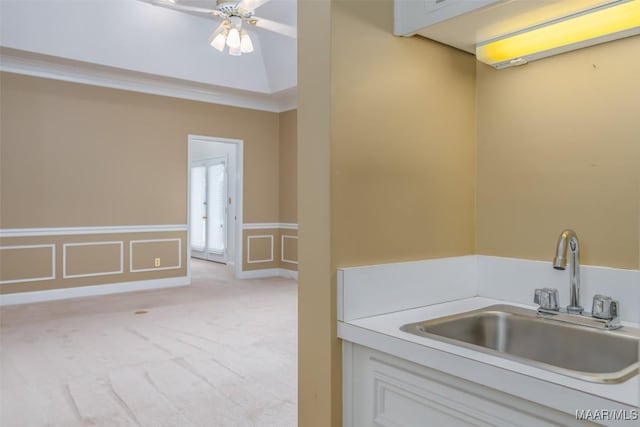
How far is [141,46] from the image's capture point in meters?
5.53

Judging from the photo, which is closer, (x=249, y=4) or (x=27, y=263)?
(x=249, y=4)

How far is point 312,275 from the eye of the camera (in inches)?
62.3

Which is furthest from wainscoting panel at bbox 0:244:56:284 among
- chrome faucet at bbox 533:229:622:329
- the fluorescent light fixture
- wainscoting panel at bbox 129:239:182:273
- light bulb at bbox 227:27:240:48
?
chrome faucet at bbox 533:229:622:329

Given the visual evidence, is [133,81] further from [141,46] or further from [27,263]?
[27,263]

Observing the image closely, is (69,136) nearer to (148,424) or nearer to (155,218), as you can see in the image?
(155,218)

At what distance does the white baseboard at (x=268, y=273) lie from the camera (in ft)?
23.9

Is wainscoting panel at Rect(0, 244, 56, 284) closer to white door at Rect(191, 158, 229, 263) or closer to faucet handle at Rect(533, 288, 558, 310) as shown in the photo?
white door at Rect(191, 158, 229, 263)

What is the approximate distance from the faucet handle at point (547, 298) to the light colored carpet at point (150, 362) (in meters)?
1.48

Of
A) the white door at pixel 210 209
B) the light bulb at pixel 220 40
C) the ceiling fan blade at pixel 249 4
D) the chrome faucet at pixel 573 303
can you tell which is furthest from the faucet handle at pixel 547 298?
the white door at pixel 210 209

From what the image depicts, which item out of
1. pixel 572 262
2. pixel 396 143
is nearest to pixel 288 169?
pixel 396 143

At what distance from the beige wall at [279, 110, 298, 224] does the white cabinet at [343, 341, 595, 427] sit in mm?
5704

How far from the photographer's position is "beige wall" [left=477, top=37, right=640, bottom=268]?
1560 mm

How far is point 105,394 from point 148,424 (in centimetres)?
57

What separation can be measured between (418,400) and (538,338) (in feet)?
1.81
